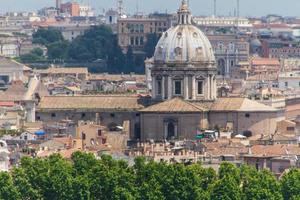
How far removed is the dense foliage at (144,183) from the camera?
78.8 m

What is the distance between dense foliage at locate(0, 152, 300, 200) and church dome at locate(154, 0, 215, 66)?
26.3m

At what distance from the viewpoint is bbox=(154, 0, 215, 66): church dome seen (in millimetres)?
107625

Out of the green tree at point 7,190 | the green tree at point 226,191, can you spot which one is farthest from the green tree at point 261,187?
the green tree at point 7,190

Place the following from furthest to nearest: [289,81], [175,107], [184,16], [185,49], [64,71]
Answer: [64,71] → [289,81] → [184,16] → [185,49] → [175,107]

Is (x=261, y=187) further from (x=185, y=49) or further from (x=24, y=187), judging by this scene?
(x=185, y=49)

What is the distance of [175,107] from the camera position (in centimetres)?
10419

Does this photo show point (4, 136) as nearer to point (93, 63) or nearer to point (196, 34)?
point (196, 34)

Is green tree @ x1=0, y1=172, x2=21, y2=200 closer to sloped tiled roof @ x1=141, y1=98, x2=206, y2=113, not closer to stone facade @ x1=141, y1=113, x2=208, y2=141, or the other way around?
stone facade @ x1=141, y1=113, x2=208, y2=141

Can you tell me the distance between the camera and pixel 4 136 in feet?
325

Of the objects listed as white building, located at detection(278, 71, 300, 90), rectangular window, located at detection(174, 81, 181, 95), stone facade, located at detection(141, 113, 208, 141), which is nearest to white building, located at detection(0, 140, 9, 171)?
stone facade, located at detection(141, 113, 208, 141)

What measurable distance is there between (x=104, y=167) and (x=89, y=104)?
2701 centimetres

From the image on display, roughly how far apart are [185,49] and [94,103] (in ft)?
12.9

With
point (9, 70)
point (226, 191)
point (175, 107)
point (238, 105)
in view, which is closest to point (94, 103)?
point (175, 107)

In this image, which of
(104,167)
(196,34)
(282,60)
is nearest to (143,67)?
(282,60)
